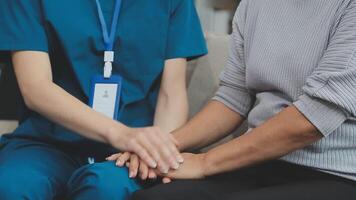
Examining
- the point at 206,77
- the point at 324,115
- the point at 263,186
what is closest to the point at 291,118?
the point at 324,115

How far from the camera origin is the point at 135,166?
1.17 m

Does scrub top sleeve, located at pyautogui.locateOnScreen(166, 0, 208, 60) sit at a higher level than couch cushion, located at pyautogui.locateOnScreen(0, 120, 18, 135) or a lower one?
higher

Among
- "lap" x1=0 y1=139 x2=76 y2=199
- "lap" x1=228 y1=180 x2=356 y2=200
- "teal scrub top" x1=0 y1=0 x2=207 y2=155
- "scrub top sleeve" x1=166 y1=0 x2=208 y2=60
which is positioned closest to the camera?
"lap" x1=228 y1=180 x2=356 y2=200

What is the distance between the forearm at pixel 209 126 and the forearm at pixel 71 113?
0.58 feet

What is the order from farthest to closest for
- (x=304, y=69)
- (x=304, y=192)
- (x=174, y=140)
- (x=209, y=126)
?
(x=209, y=126), (x=174, y=140), (x=304, y=69), (x=304, y=192)

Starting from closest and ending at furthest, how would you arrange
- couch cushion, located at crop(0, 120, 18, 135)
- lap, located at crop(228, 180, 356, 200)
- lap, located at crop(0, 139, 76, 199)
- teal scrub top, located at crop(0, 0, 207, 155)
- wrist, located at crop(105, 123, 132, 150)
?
lap, located at crop(228, 180, 356, 200), lap, located at crop(0, 139, 76, 199), wrist, located at crop(105, 123, 132, 150), teal scrub top, located at crop(0, 0, 207, 155), couch cushion, located at crop(0, 120, 18, 135)

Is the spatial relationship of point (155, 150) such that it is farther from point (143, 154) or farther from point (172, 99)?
point (172, 99)

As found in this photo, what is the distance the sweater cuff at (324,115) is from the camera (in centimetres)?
105

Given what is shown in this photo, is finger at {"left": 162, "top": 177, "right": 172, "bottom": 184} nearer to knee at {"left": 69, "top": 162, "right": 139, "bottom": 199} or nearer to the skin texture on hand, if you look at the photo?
knee at {"left": 69, "top": 162, "right": 139, "bottom": 199}

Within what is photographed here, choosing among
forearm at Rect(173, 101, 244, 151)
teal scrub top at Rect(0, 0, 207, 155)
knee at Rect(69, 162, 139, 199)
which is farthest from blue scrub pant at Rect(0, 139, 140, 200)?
forearm at Rect(173, 101, 244, 151)

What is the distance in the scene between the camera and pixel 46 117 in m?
1.34

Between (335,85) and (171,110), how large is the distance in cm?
52

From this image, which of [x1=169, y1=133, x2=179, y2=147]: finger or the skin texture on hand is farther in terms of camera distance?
the skin texture on hand

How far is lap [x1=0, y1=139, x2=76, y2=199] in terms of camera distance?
44.3 inches
